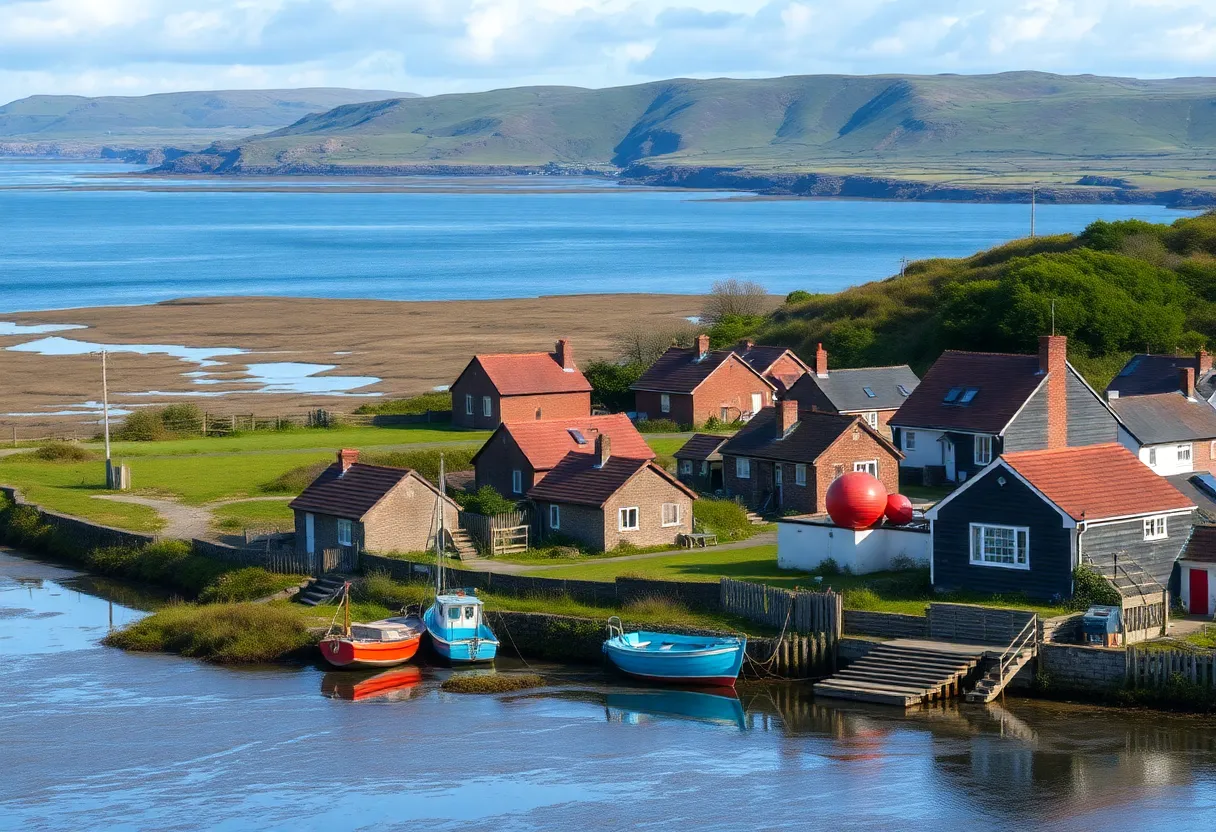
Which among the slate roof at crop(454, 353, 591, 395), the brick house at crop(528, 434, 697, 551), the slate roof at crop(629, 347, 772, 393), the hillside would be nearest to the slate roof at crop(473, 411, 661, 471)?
the brick house at crop(528, 434, 697, 551)

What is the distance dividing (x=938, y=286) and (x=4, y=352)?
60.1m

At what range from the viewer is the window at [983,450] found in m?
62.5

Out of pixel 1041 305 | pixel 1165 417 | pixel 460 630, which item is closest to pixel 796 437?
pixel 1165 417

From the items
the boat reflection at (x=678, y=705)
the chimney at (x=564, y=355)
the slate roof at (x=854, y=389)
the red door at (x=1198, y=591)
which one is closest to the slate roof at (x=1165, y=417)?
the slate roof at (x=854, y=389)

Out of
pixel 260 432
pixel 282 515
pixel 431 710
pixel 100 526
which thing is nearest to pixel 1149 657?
pixel 431 710

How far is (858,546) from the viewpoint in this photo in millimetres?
47375

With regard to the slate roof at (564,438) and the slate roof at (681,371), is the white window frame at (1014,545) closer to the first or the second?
the slate roof at (564,438)

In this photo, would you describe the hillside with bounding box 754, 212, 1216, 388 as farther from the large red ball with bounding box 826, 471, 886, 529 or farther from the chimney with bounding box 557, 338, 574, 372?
the large red ball with bounding box 826, 471, 886, 529

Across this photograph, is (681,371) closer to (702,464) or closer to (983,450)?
(702,464)

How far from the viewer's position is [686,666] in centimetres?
4100

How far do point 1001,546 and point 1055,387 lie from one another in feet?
65.9

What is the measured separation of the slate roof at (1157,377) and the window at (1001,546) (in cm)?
2315

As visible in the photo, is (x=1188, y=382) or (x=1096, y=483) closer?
(x=1096, y=483)

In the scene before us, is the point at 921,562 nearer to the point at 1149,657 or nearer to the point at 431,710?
the point at 1149,657
